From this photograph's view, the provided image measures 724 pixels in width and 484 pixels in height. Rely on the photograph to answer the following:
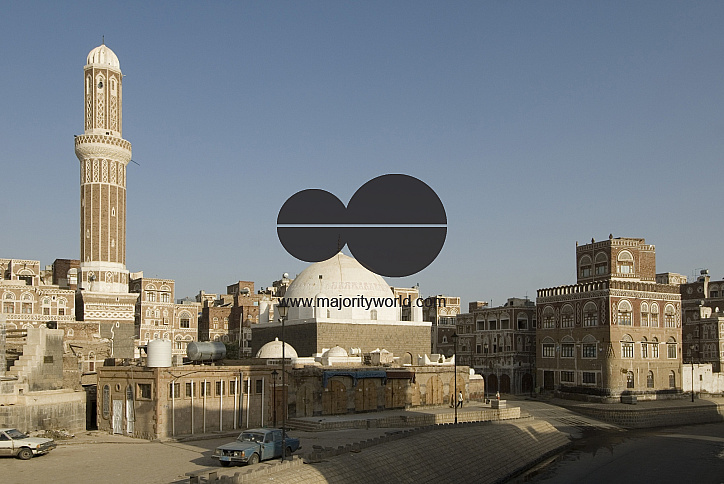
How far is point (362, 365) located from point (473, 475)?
1391 cm

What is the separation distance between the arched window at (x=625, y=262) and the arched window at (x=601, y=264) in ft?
3.47

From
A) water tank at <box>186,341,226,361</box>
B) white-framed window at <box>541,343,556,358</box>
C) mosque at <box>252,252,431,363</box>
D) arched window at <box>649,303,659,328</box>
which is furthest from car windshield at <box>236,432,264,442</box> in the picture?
arched window at <box>649,303,659,328</box>

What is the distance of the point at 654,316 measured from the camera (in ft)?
203

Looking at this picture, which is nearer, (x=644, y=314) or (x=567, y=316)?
(x=644, y=314)

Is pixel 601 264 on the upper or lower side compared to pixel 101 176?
lower

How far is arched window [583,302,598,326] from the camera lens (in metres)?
60.0

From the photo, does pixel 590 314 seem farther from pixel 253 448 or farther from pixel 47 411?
pixel 47 411

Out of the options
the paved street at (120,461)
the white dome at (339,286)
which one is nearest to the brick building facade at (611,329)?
the white dome at (339,286)

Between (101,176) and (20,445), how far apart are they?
39.4m

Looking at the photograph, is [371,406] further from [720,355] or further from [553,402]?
[720,355]

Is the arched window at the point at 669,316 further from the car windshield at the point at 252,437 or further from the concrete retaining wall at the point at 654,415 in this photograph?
the car windshield at the point at 252,437

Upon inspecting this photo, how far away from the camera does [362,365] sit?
147ft
